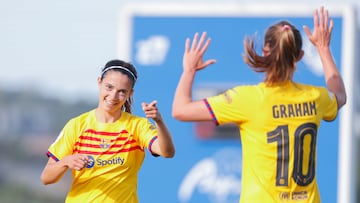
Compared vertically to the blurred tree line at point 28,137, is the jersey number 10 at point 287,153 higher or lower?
lower

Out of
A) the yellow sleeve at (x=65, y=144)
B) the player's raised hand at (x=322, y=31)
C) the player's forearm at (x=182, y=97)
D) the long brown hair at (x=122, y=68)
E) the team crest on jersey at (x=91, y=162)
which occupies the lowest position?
the team crest on jersey at (x=91, y=162)

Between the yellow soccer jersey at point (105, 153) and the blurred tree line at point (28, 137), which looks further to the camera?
the blurred tree line at point (28, 137)

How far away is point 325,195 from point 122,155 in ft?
20.7

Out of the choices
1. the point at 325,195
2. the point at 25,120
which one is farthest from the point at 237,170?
the point at 25,120

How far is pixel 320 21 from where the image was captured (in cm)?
780

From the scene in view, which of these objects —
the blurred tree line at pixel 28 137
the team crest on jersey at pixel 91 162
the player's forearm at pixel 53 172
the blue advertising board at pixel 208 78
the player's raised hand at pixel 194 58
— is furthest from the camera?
the blurred tree line at pixel 28 137

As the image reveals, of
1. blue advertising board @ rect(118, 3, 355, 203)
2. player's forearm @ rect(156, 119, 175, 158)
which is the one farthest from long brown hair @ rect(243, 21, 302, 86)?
blue advertising board @ rect(118, 3, 355, 203)

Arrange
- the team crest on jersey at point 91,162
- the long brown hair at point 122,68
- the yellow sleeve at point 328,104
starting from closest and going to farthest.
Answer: the yellow sleeve at point 328,104 → the team crest on jersey at point 91,162 → the long brown hair at point 122,68

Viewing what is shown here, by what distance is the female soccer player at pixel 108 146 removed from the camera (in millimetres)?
7719

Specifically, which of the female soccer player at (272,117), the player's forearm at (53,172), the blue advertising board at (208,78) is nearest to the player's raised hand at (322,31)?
the female soccer player at (272,117)

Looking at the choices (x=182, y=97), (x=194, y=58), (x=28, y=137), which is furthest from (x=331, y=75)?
(x=28, y=137)

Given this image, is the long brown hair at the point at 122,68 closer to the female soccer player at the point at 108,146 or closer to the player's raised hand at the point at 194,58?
the female soccer player at the point at 108,146

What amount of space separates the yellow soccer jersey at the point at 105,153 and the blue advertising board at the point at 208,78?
5.88 m

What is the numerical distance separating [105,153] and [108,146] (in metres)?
0.05
